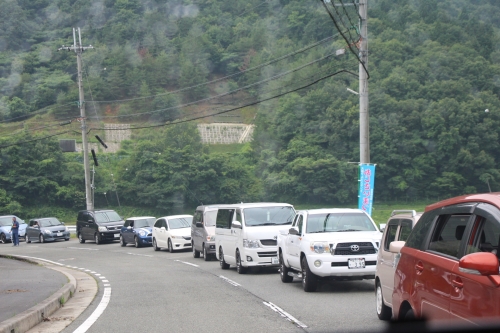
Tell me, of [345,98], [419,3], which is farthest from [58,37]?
[345,98]

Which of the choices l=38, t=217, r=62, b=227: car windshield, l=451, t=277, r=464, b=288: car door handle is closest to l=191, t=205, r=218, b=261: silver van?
l=451, t=277, r=464, b=288: car door handle

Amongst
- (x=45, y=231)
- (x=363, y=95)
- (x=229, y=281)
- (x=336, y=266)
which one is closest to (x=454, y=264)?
(x=336, y=266)

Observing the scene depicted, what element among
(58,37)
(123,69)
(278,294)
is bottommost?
(278,294)

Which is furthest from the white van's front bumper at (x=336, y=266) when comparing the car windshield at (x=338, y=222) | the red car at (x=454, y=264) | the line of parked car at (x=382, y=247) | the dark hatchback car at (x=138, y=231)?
the dark hatchback car at (x=138, y=231)

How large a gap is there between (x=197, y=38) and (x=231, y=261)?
16418cm

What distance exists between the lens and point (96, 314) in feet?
39.8

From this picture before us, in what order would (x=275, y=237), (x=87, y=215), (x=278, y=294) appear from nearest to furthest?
(x=278, y=294) < (x=275, y=237) < (x=87, y=215)

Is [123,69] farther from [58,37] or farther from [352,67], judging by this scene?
[352,67]

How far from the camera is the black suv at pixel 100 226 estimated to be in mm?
39659

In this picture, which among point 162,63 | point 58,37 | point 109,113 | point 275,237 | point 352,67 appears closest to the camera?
point 275,237

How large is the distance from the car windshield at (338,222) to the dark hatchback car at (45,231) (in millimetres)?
32419

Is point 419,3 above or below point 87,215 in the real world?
above

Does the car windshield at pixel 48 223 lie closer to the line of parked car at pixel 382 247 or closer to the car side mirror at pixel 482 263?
the line of parked car at pixel 382 247

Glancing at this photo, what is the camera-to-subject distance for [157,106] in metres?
156
